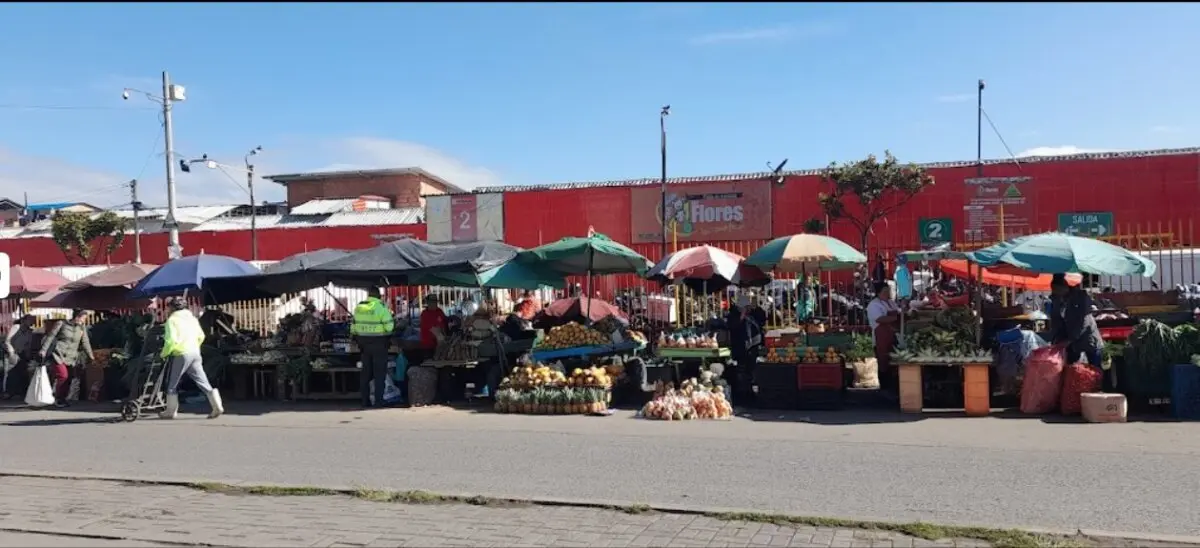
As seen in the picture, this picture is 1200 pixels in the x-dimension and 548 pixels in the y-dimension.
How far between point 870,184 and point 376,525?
83.1 feet

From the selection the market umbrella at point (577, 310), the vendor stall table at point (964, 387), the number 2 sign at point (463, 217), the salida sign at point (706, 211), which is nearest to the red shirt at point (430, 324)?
the market umbrella at point (577, 310)

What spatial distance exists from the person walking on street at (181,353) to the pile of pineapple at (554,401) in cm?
408

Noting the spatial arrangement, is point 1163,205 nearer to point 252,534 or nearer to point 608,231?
point 608,231

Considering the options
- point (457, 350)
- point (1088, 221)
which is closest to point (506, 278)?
point (457, 350)

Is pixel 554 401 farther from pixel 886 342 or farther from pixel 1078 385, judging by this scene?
pixel 1078 385

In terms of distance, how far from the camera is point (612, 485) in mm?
7652

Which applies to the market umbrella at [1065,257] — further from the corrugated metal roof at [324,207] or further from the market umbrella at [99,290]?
the corrugated metal roof at [324,207]

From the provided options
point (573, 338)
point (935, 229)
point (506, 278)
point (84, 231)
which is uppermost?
point (84, 231)

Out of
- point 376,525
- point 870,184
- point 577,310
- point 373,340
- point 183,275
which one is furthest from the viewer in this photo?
point 870,184

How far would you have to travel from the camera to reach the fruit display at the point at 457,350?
44.7 ft

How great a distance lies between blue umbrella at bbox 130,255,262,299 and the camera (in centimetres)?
1459

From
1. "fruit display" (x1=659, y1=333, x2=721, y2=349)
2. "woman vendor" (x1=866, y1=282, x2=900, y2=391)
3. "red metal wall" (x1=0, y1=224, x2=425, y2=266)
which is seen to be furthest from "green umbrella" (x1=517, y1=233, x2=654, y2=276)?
"red metal wall" (x1=0, y1=224, x2=425, y2=266)

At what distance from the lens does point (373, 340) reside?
13.3m

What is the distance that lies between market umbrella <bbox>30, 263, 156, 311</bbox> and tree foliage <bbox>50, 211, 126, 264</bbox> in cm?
2262
